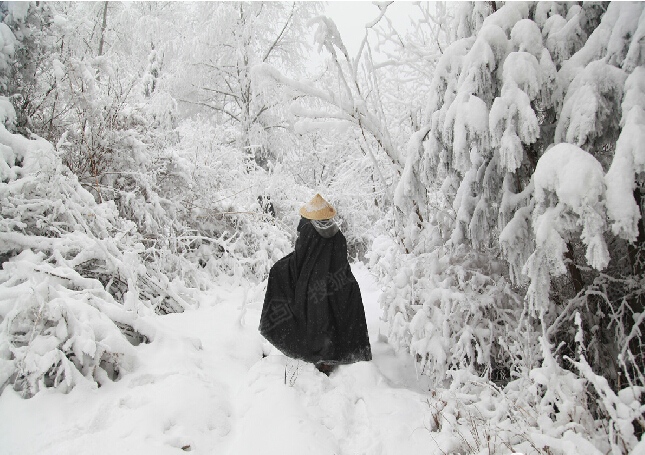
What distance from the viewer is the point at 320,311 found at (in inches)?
134

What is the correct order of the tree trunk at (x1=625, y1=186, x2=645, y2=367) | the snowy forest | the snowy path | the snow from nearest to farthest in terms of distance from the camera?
the snow, the snowy forest, the snowy path, the tree trunk at (x1=625, y1=186, x2=645, y2=367)

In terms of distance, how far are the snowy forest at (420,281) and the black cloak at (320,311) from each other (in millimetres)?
195

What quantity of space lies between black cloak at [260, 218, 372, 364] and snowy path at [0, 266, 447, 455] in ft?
0.51

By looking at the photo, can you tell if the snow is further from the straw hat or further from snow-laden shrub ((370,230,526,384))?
the straw hat

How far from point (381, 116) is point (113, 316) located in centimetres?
317

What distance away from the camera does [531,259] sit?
2.32 meters

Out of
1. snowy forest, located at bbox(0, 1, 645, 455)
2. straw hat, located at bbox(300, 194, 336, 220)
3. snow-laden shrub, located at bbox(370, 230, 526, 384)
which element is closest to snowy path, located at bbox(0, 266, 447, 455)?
snowy forest, located at bbox(0, 1, 645, 455)

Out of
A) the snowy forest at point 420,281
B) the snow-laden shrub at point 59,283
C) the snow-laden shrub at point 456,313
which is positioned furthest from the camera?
the snow-laden shrub at point 456,313

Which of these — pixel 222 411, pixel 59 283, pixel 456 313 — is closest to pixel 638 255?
pixel 456 313

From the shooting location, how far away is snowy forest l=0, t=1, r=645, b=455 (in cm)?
212

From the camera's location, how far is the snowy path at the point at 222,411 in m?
2.39

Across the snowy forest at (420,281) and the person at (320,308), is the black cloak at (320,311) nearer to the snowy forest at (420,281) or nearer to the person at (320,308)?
the person at (320,308)

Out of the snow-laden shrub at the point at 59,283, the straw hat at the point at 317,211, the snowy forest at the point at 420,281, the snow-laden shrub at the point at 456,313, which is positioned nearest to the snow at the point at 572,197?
the snowy forest at the point at 420,281

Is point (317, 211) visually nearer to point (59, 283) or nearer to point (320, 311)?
point (320, 311)
